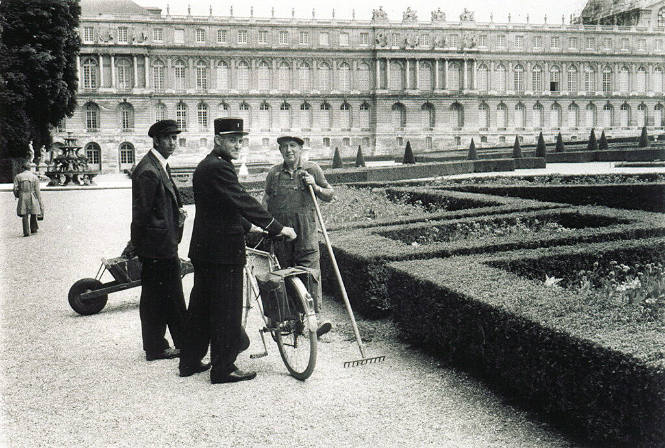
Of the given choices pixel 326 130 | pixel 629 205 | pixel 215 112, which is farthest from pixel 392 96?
pixel 629 205

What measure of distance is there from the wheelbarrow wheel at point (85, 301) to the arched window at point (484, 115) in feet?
172

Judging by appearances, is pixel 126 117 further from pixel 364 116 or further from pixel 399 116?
pixel 399 116

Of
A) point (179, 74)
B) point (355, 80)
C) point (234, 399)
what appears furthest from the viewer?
point (355, 80)

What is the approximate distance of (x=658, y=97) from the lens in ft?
195

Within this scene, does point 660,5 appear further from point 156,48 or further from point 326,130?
point 156,48

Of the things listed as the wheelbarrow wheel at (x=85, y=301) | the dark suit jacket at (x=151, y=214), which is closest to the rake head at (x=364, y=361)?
the dark suit jacket at (x=151, y=214)

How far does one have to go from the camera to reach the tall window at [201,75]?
174 ft

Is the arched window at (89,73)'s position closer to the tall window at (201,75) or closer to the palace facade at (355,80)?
the palace facade at (355,80)

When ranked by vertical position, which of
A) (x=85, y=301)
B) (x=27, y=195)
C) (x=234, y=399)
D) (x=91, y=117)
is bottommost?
(x=234, y=399)

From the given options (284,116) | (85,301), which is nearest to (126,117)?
(284,116)

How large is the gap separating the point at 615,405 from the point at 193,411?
227 centimetres

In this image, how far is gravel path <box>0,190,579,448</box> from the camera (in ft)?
12.4

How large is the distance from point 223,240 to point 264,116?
165ft

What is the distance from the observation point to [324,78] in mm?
54688
